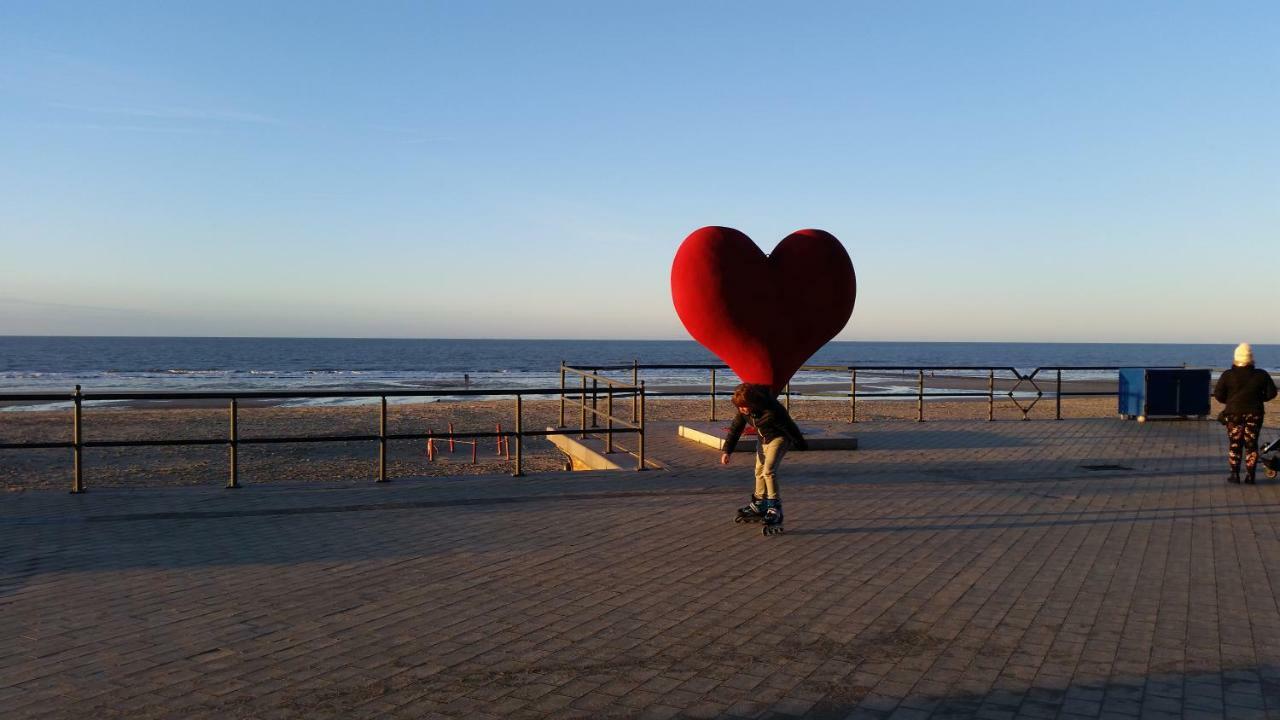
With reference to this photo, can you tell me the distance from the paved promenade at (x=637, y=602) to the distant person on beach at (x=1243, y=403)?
1.02 m

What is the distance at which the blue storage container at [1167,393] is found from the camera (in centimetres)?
1781

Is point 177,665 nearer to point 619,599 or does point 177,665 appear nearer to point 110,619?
point 110,619

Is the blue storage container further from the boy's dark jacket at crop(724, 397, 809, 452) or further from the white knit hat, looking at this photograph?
the boy's dark jacket at crop(724, 397, 809, 452)

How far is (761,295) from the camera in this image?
10.8 metres

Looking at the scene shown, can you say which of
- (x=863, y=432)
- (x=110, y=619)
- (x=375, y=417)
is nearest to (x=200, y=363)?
(x=375, y=417)

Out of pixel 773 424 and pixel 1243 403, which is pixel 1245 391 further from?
pixel 773 424

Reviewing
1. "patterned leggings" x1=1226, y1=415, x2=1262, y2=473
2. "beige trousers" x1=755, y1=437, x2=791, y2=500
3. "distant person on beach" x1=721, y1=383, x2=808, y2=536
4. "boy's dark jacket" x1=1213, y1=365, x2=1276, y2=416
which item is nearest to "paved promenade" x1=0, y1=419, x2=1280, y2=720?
Result: "distant person on beach" x1=721, y1=383, x2=808, y2=536

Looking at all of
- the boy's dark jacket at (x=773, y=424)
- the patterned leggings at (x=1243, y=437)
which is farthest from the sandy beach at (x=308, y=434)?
the patterned leggings at (x=1243, y=437)

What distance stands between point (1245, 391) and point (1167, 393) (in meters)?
8.46

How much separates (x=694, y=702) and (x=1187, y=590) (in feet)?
12.3

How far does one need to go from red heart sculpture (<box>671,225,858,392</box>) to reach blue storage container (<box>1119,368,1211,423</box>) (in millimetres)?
9529

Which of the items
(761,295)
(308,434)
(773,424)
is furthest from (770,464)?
(308,434)

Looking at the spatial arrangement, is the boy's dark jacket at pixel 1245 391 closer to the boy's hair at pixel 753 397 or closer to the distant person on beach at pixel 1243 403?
the distant person on beach at pixel 1243 403

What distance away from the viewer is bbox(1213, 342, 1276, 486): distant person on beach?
10188 mm
